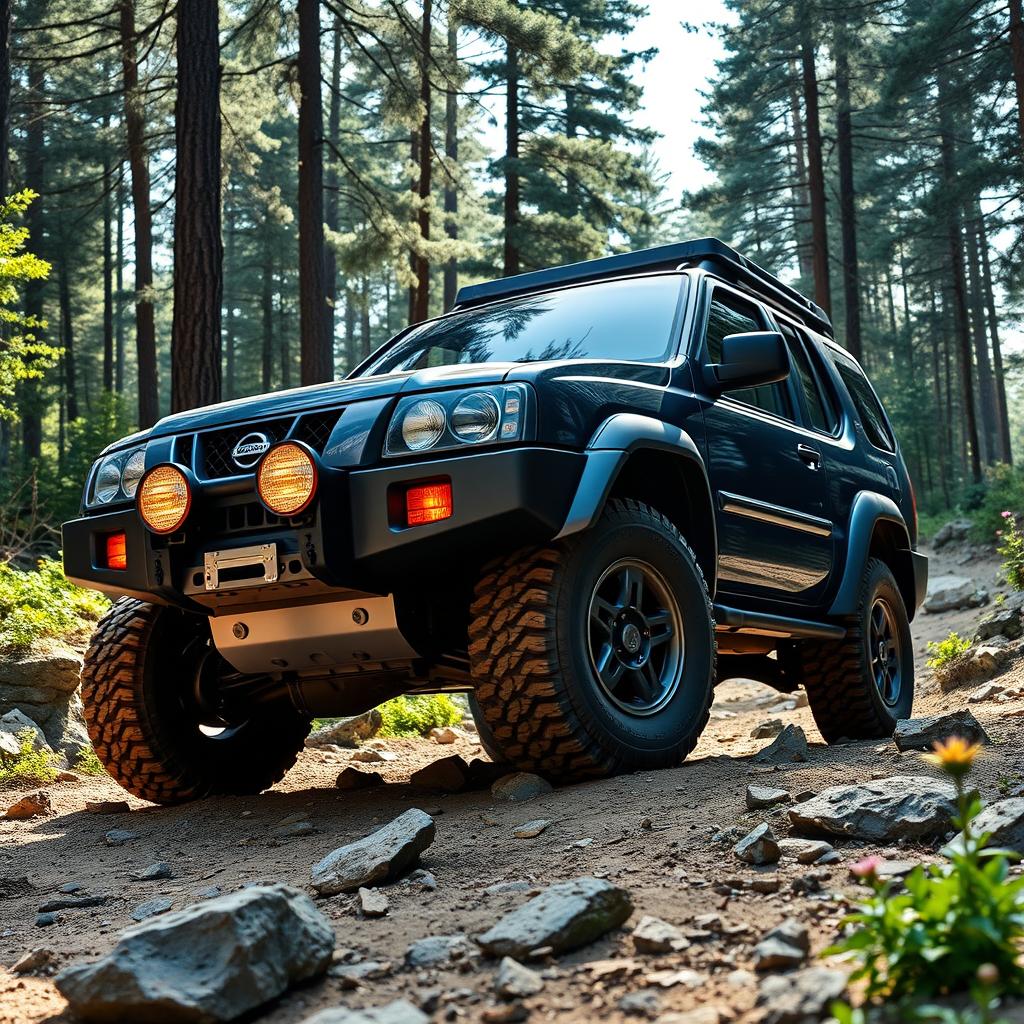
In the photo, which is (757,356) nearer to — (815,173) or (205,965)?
(205,965)

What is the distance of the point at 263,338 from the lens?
4309 centimetres

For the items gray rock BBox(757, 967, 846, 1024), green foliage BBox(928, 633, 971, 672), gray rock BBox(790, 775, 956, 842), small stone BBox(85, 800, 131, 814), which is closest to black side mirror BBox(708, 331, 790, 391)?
gray rock BBox(790, 775, 956, 842)

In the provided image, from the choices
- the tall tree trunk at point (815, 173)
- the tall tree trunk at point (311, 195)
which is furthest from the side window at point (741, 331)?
the tall tree trunk at point (815, 173)

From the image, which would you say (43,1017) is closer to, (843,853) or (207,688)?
(843,853)

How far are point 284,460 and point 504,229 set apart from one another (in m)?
20.7

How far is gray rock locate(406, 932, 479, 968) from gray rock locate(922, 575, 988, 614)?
43.3 ft

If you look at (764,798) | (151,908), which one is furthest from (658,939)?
(151,908)

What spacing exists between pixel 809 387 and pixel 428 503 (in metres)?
3.27

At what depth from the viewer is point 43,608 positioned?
8.13 m

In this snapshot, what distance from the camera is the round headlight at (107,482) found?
180 inches

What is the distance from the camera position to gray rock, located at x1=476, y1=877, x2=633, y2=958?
244cm

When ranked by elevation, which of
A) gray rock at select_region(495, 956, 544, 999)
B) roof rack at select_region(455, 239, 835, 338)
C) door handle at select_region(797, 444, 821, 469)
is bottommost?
gray rock at select_region(495, 956, 544, 999)

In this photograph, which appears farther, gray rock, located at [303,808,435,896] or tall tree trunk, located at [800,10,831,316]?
tall tree trunk, located at [800,10,831,316]

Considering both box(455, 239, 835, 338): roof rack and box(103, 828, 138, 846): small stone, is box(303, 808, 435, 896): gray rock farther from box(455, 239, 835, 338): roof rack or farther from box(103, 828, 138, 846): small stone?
box(455, 239, 835, 338): roof rack
